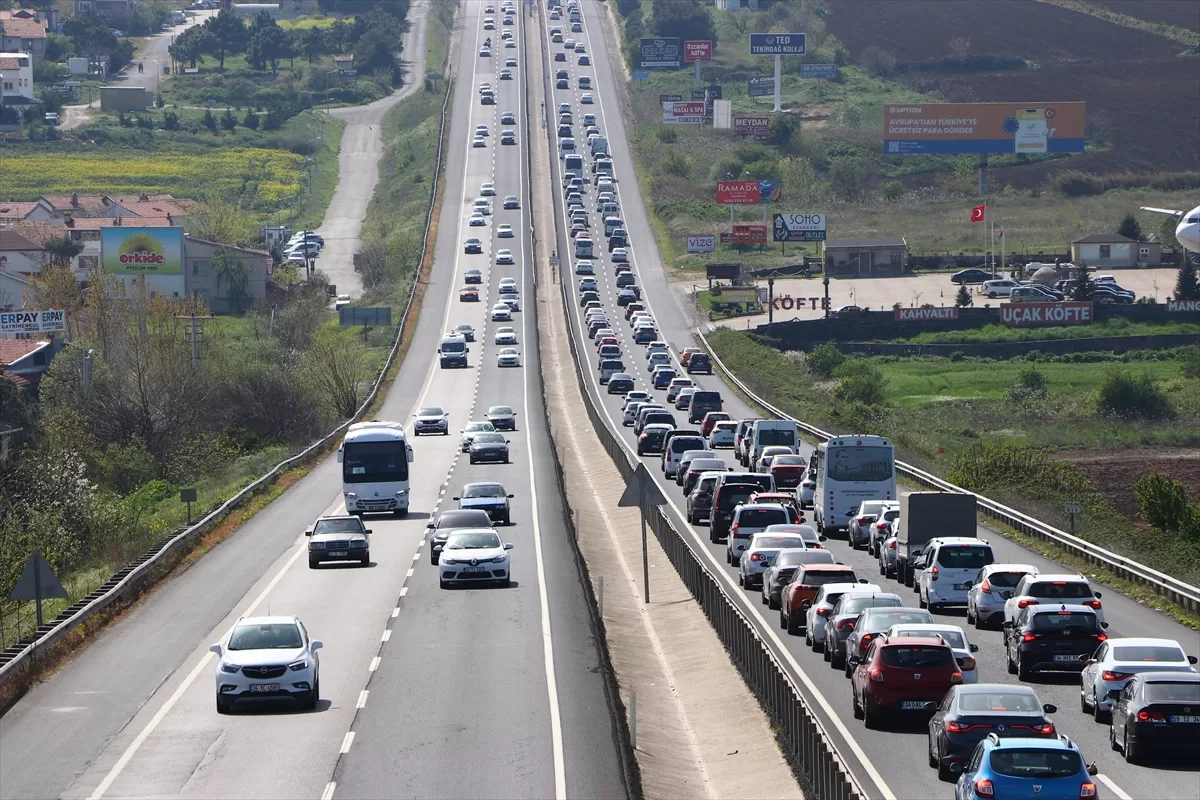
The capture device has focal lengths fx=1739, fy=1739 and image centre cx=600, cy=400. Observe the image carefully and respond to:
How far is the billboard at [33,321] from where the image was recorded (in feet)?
293

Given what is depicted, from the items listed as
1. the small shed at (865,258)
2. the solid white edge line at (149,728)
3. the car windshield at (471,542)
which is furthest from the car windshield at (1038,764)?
the small shed at (865,258)

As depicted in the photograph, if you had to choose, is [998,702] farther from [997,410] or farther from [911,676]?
[997,410]

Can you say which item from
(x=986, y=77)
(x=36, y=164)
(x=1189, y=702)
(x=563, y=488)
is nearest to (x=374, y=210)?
(x=36, y=164)

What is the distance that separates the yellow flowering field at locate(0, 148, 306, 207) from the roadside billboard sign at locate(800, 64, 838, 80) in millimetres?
55626

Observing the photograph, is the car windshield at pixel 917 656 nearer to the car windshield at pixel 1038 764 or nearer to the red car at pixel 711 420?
the car windshield at pixel 1038 764

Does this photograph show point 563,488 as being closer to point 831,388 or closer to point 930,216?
point 831,388

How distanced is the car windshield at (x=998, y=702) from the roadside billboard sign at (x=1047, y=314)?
86.9m

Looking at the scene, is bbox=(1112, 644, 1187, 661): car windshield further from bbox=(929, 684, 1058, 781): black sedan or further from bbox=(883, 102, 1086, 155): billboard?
bbox=(883, 102, 1086, 155): billboard

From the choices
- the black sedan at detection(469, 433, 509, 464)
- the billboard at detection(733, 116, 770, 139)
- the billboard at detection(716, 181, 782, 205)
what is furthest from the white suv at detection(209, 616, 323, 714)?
the billboard at detection(733, 116, 770, 139)

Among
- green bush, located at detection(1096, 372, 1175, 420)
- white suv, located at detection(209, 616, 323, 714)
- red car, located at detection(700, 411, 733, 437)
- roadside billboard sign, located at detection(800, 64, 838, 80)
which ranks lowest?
green bush, located at detection(1096, 372, 1175, 420)

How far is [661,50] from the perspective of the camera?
188625 mm

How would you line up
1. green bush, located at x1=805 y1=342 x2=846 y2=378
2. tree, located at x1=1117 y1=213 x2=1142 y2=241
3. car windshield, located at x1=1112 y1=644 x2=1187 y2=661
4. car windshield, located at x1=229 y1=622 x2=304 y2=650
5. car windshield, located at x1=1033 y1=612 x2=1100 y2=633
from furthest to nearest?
tree, located at x1=1117 y1=213 x2=1142 y2=241 < green bush, located at x1=805 y1=342 x2=846 y2=378 < car windshield, located at x1=1033 y1=612 x2=1100 y2=633 < car windshield, located at x1=229 y1=622 x2=304 y2=650 < car windshield, located at x1=1112 y1=644 x2=1187 y2=661

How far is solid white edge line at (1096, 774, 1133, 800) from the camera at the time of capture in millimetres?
19516

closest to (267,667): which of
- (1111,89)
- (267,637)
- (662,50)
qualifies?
(267,637)
